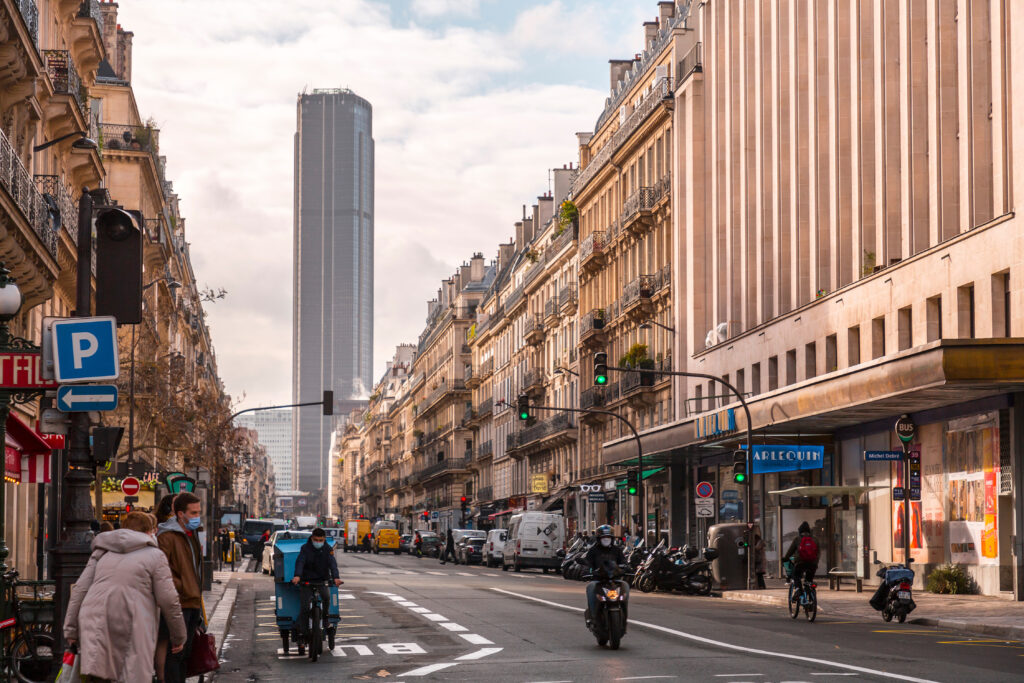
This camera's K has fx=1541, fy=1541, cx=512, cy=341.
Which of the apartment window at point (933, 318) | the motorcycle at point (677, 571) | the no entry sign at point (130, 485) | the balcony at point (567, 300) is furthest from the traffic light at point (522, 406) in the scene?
the balcony at point (567, 300)

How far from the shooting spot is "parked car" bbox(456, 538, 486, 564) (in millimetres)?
71250

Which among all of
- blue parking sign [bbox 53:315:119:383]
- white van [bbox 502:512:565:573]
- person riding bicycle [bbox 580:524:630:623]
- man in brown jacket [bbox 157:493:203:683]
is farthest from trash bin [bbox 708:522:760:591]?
blue parking sign [bbox 53:315:119:383]

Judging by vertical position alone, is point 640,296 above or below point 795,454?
above

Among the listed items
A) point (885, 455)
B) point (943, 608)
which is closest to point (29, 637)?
point (943, 608)

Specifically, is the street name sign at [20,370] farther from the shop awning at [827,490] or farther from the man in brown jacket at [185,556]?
the shop awning at [827,490]

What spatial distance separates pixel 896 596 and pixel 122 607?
17493mm

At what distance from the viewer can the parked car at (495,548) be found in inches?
2559

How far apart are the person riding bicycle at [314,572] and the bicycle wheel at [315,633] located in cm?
14

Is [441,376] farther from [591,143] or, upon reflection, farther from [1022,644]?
[1022,644]

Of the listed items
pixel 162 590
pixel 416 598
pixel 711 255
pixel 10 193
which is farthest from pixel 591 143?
pixel 162 590

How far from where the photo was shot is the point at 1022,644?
20109 millimetres

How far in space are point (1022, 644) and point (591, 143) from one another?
195ft

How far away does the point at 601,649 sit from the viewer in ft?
61.4

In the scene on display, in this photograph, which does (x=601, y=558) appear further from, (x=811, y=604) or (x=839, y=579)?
(x=839, y=579)
